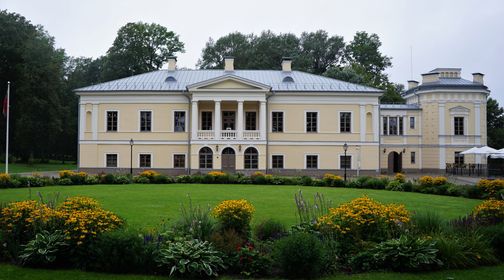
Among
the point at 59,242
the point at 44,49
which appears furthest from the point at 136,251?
the point at 44,49

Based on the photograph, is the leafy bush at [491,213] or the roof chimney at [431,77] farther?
the roof chimney at [431,77]

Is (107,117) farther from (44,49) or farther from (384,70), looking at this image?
(384,70)

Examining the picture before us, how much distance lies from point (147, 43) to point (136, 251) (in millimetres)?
54594

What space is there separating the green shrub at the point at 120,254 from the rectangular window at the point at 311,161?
102 feet

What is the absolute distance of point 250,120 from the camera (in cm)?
3916

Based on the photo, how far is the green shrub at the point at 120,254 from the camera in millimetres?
7445

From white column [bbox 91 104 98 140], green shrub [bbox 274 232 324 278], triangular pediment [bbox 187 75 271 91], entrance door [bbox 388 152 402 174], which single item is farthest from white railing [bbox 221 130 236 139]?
green shrub [bbox 274 232 324 278]

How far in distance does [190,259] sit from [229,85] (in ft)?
98.3

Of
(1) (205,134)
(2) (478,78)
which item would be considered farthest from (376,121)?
(1) (205,134)

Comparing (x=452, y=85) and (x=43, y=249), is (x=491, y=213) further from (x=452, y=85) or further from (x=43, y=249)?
(x=452, y=85)

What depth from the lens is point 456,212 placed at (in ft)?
48.5

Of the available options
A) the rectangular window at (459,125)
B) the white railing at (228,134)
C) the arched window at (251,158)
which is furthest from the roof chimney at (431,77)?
the white railing at (228,134)

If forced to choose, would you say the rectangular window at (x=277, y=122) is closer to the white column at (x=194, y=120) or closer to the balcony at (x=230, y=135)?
the balcony at (x=230, y=135)

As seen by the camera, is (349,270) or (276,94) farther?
(276,94)
